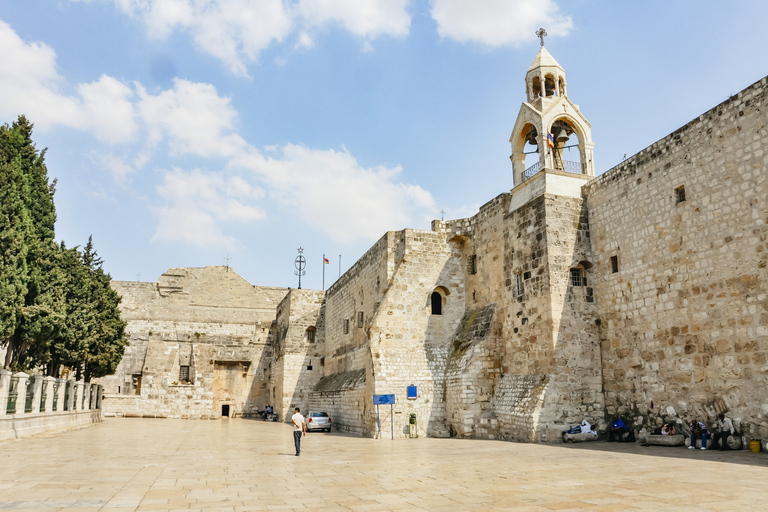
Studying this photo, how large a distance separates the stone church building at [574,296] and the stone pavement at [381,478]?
179 centimetres

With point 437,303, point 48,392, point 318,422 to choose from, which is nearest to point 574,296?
point 437,303

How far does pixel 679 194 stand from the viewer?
13531 mm

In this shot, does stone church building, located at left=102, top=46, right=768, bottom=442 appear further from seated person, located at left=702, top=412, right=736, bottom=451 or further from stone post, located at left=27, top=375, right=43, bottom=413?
stone post, located at left=27, top=375, right=43, bottom=413

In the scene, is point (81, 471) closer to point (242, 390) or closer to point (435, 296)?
point (435, 296)

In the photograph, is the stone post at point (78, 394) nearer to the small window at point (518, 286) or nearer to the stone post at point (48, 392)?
the stone post at point (48, 392)

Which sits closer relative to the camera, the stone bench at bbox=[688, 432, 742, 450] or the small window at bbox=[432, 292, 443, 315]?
the stone bench at bbox=[688, 432, 742, 450]

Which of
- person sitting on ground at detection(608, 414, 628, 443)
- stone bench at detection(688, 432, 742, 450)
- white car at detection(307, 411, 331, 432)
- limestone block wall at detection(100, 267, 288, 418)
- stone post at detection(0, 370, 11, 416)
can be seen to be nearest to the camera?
stone bench at detection(688, 432, 742, 450)

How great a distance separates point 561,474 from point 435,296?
39.8 feet

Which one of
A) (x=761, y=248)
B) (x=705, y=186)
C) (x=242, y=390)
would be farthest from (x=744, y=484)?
(x=242, y=390)

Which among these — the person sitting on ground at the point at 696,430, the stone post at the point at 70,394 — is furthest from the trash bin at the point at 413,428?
the stone post at the point at 70,394

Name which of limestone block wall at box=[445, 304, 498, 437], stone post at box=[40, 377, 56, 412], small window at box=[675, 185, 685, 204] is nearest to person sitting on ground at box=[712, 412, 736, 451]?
small window at box=[675, 185, 685, 204]

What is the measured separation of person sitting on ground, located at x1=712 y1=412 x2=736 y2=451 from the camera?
451 inches

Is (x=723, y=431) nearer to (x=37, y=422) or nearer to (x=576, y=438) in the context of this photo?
(x=576, y=438)

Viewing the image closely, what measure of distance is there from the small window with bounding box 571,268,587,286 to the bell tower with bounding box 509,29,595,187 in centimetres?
310
